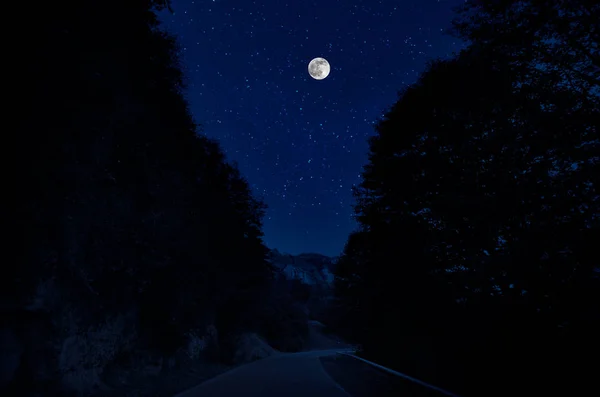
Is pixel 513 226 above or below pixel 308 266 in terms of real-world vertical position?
below

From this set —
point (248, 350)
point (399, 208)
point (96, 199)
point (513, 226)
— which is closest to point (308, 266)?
point (248, 350)

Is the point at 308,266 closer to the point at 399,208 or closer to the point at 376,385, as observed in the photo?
the point at 399,208

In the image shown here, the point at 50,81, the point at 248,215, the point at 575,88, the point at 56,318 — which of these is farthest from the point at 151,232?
the point at 248,215

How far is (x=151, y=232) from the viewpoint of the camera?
12422 mm

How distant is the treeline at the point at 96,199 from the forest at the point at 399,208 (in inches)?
1.9

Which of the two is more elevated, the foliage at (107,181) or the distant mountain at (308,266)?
the distant mountain at (308,266)

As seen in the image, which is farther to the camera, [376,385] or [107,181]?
[107,181]

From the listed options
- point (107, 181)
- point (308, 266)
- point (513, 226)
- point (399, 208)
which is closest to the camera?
point (513, 226)

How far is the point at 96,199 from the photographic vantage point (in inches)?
392

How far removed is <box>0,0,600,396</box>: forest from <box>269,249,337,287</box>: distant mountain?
9170 cm

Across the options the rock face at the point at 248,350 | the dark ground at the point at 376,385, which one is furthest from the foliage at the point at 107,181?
the rock face at the point at 248,350

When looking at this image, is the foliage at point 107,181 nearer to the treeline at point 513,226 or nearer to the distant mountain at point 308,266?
the treeline at point 513,226

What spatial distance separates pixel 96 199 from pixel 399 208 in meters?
12.2

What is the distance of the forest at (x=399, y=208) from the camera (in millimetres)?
6500
